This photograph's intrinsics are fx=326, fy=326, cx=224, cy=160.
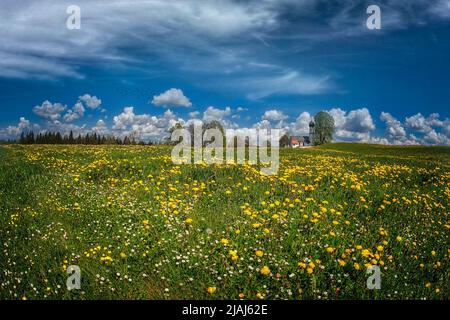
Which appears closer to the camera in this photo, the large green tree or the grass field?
the grass field

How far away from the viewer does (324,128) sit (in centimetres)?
9962

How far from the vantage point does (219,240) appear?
5.74 m

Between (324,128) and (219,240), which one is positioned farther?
(324,128)

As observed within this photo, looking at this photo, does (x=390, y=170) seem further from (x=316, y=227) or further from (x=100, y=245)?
(x=100, y=245)

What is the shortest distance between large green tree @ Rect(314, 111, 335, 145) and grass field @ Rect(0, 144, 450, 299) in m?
93.5

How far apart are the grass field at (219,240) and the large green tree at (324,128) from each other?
93.5 meters

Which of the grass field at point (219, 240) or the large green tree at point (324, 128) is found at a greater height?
the large green tree at point (324, 128)

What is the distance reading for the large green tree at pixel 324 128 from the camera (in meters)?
99.6

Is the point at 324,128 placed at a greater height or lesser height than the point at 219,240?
greater

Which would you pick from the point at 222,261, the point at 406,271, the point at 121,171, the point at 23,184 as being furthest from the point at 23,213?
the point at 406,271

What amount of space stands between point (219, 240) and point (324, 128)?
99.3m

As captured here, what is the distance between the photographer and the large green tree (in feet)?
327

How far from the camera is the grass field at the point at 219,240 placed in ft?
15.5

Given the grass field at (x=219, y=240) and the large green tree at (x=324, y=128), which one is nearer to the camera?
the grass field at (x=219, y=240)
